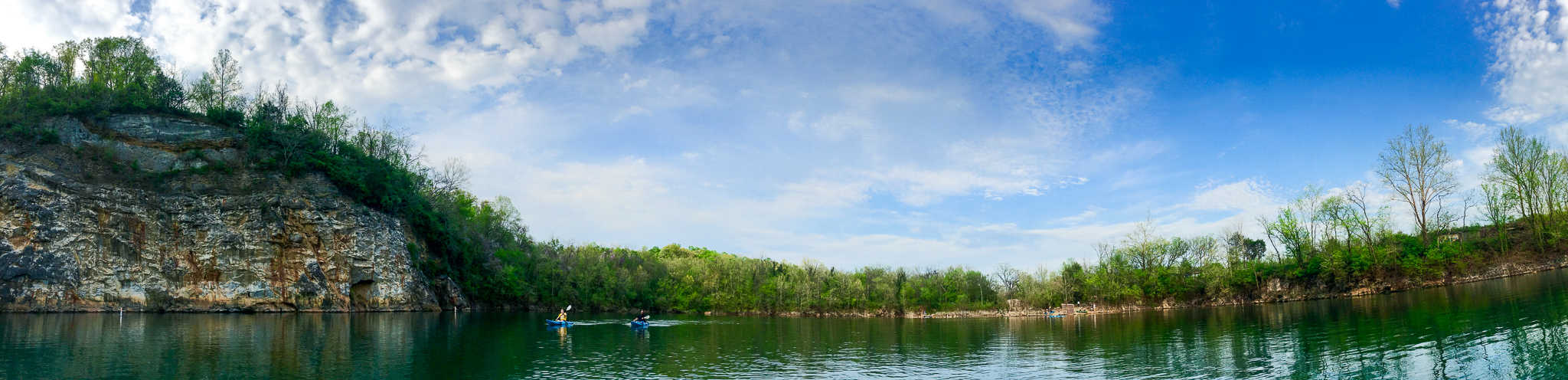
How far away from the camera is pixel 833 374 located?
1110 inches

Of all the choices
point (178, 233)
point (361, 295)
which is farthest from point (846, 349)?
point (178, 233)

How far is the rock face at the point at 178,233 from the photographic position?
196ft

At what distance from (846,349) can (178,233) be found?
64.8 metres

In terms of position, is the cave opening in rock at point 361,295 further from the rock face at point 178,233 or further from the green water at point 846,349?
the green water at point 846,349

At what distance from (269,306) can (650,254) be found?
6399 cm

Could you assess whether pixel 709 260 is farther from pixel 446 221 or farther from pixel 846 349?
pixel 846 349

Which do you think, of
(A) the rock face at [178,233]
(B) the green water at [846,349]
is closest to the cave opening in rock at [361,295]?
(A) the rock face at [178,233]

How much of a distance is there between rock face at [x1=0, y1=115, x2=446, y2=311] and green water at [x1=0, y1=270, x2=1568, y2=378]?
819 cm

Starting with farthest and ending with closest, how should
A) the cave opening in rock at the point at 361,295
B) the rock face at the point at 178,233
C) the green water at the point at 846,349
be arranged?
the cave opening in rock at the point at 361,295 → the rock face at the point at 178,233 → the green water at the point at 846,349

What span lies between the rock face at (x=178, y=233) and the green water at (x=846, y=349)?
26.9ft

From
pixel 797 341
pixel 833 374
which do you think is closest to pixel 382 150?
pixel 797 341

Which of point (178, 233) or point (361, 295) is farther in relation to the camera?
point (361, 295)

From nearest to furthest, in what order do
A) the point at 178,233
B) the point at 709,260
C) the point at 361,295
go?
the point at 178,233 < the point at 361,295 < the point at 709,260

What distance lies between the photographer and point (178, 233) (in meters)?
66.1
